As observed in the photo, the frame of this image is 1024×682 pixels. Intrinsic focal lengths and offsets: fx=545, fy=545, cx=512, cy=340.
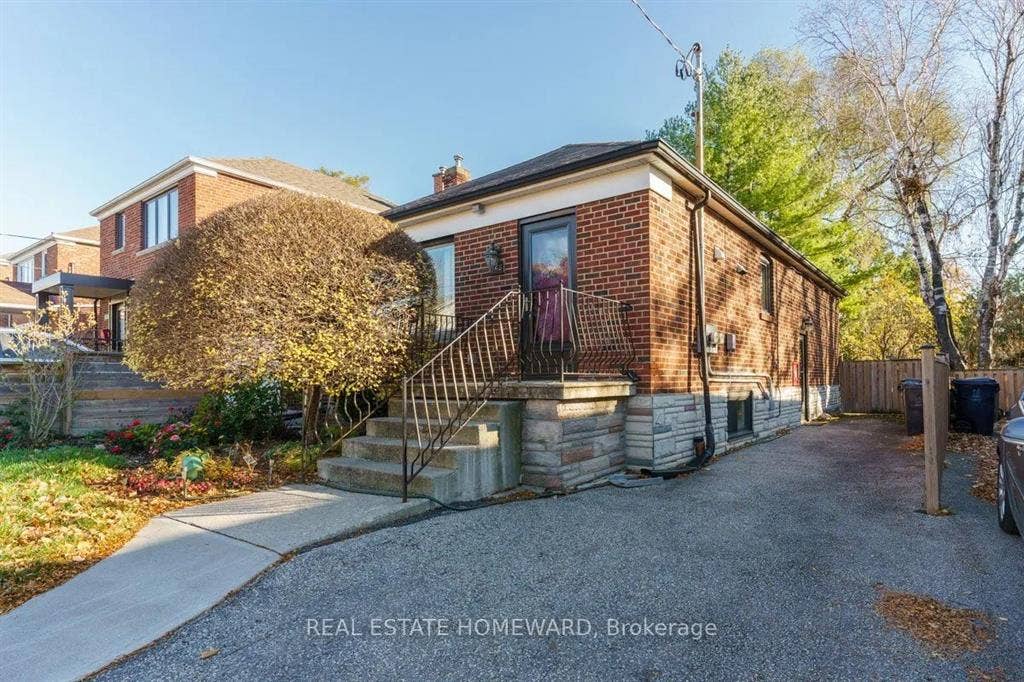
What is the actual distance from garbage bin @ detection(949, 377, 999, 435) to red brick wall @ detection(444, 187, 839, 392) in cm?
363

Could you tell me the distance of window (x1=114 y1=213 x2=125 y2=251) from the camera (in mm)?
16078

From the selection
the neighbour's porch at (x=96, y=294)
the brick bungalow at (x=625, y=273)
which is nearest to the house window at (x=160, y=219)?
the neighbour's porch at (x=96, y=294)

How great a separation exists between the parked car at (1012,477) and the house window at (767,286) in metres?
5.93

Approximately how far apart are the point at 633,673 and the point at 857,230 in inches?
724

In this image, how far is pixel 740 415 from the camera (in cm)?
873

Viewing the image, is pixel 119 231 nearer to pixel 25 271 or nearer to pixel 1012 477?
pixel 25 271

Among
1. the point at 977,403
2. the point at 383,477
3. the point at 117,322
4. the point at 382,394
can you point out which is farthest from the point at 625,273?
the point at 117,322

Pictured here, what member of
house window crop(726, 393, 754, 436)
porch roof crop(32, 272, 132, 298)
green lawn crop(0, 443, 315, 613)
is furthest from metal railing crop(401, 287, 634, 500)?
porch roof crop(32, 272, 132, 298)

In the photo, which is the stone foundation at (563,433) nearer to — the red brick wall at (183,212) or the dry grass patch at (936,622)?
the dry grass patch at (936,622)

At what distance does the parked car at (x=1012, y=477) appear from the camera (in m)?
3.58

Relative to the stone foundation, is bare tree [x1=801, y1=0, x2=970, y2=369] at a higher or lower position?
higher

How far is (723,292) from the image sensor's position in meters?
8.08

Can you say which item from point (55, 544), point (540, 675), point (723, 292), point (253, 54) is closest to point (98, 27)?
point (253, 54)

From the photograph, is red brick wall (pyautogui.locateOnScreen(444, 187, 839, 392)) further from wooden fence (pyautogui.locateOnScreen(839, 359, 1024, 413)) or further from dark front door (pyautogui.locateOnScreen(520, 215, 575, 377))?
wooden fence (pyautogui.locateOnScreen(839, 359, 1024, 413))
